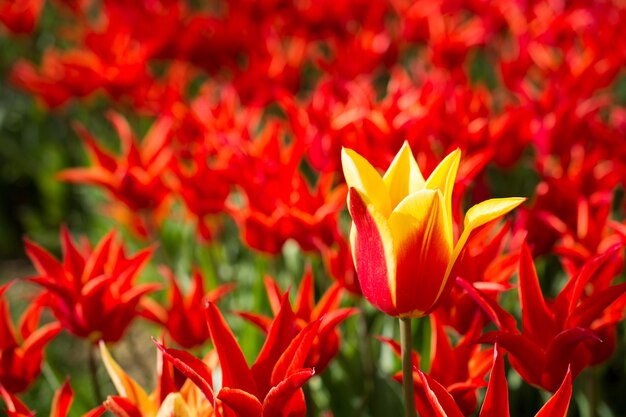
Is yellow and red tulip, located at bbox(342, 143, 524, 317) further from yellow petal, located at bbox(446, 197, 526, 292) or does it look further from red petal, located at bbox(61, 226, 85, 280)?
red petal, located at bbox(61, 226, 85, 280)

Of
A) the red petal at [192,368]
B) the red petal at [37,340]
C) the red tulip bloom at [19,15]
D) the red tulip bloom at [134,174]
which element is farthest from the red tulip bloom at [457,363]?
the red tulip bloom at [19,15]

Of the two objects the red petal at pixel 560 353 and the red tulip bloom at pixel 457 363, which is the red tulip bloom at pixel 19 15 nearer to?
the red tulip bloom at pixel 457 363

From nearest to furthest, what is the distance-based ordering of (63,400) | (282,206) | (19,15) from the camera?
(63,400) → (282,206) → (19,15)

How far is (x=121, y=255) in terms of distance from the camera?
1192 mm

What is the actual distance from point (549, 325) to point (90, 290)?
0.58m

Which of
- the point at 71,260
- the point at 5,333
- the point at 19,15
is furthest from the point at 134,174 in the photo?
the point at 19,15

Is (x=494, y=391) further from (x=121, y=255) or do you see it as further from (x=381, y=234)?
(x=121, y=255)

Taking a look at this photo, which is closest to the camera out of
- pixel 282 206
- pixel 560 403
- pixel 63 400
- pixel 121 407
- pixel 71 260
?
pixel 560 403

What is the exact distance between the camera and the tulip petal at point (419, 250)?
737 mm

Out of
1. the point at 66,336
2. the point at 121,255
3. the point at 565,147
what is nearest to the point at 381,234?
the point at 121,255

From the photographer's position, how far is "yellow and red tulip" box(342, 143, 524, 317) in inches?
29.1

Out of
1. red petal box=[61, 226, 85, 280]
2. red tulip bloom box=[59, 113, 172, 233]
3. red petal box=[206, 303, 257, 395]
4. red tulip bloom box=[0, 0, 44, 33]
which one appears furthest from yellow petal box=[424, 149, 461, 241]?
red tulip bloom box=[0, 0, 44, 33]

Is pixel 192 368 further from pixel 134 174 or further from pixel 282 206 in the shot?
pixel 134 174

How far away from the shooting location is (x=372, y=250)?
0.76 meters
